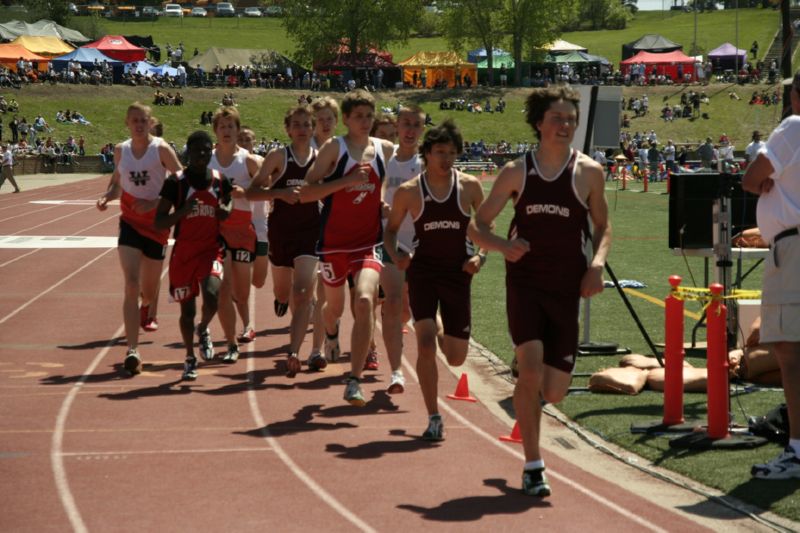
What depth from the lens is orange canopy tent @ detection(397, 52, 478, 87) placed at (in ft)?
288

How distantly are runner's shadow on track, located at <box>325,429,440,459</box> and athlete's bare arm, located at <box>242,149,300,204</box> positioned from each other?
221 cm

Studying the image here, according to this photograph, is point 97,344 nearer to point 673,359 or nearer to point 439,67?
point 673,359

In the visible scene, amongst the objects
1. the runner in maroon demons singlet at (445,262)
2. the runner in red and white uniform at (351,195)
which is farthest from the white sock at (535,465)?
the runner in red and white uniform at (351,195)

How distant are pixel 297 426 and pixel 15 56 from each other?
244 ft

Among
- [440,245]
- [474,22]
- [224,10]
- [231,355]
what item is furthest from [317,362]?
[224,10]

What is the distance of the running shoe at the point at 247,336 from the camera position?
12539mm

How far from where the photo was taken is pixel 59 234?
2608 centimetres

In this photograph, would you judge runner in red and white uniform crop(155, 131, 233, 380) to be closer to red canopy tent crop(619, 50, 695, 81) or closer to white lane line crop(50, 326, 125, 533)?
white lane line crop(50, 326, 125, 533)

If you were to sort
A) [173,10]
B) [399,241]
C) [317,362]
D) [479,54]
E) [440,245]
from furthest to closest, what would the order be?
[173,10], [479,54], [317,362], [399,241], [440,245]

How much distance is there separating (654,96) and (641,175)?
32.8m

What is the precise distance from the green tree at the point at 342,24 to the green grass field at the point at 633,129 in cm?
1018

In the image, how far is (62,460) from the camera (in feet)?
24.7

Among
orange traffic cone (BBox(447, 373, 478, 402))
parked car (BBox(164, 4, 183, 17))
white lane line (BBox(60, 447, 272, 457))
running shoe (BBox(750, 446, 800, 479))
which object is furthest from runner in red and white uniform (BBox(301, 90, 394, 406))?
parked car (BBox(164, 4, 183, 17))

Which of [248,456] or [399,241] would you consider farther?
[399,241]
